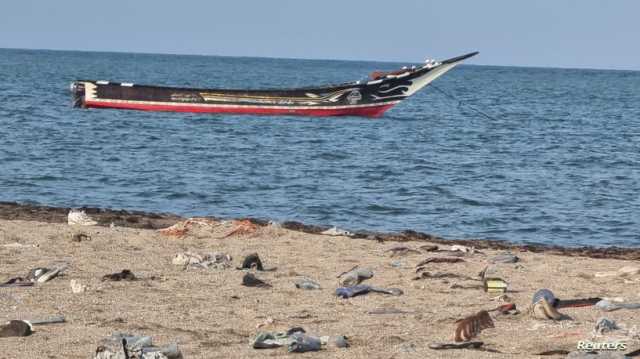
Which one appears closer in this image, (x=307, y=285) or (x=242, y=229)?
(x=307, y=285)

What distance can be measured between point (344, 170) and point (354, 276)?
1720 centimetres

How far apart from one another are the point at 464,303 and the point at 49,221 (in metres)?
7.70

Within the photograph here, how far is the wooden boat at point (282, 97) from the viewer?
42219 millimetres

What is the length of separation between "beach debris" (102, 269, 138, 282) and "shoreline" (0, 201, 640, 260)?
4841 millimetres

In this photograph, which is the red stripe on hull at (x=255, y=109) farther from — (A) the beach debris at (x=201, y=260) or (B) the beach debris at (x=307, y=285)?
(B) the beach debris at (x=307, y=285)

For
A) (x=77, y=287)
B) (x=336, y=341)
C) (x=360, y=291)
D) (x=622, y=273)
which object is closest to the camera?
(x=336, y=341)

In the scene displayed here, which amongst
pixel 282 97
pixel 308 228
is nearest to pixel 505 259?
pixel 308 228

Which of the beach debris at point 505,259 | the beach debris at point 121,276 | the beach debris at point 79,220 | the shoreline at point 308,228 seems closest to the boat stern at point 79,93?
the shoreline at point 308,228

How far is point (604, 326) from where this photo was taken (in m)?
9.56

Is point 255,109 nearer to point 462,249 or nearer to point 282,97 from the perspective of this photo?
point 282,97

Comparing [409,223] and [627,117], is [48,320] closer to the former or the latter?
[409,223]

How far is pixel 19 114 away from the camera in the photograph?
45156 millimetres

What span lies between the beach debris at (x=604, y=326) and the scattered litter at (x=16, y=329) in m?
4.30

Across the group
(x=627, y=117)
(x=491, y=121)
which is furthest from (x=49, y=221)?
(x=627, y=117)
